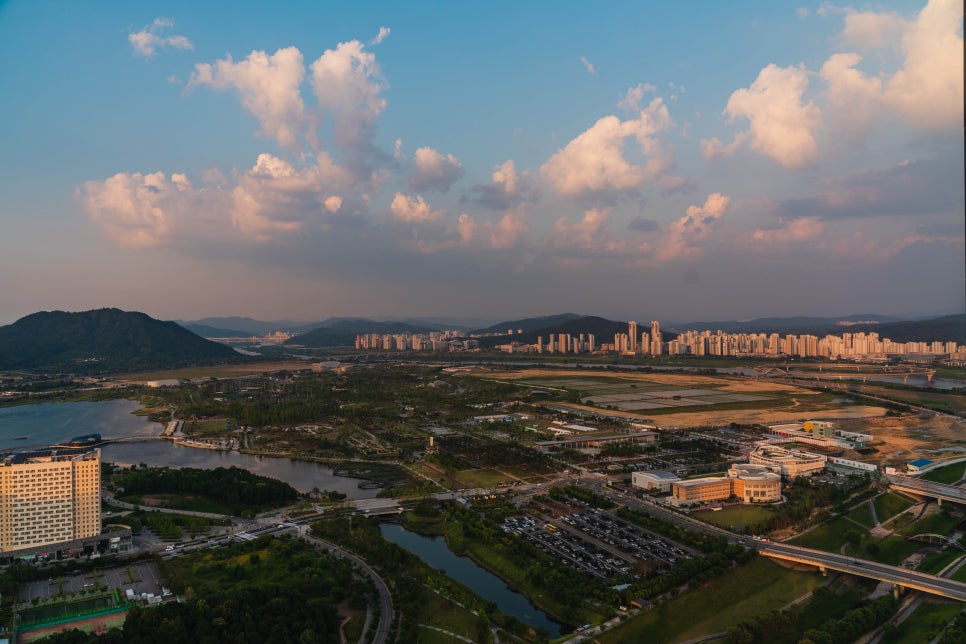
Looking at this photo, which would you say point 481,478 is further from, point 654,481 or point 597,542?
point 597,542

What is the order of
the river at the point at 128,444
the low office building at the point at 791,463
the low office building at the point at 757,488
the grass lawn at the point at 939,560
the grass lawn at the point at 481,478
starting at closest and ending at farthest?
the grass lawn at the point at 939,560
the low office building at the point at 757,488
the grass lawn at the point at 481,478
the low office building at the point at 791,463
the river at the point at 128,444

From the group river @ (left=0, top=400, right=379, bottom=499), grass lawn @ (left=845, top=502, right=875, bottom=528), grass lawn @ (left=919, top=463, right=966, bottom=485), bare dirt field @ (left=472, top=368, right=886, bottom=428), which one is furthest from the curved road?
bare dirt field @ (left=472, top=368, right=886, bottom=428)

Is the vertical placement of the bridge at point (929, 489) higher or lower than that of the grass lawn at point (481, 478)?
higher

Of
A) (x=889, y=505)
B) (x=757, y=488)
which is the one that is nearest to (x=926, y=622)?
(x=757, y=488)

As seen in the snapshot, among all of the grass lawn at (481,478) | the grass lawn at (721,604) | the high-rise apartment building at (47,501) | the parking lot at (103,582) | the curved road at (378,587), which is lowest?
the grass lawn at (721,604)

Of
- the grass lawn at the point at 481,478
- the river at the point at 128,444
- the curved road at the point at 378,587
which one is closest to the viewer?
the curved road at the point at 378,587

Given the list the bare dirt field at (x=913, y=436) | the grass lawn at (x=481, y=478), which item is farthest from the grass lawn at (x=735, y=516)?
the bare dirt field at (x=913, y=436)

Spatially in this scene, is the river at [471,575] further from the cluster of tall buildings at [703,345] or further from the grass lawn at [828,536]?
the cluster of tall buildings at [703,345]
